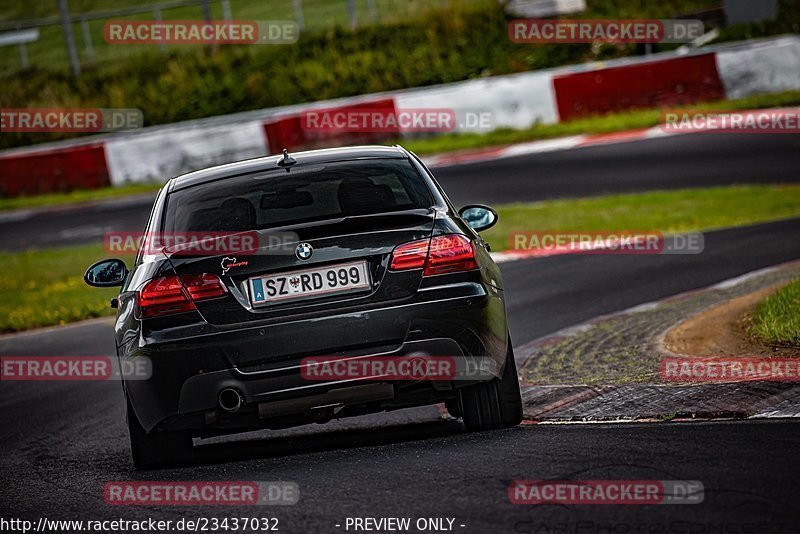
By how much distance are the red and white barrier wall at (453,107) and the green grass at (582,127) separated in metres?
0.17

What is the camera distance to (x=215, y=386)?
614cm

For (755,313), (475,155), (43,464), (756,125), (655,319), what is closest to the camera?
(43,464)

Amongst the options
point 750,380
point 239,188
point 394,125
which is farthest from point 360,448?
point 394,125

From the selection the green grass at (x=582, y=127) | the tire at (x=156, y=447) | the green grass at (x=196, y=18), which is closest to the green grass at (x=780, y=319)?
the tire at (x=156, y=447)

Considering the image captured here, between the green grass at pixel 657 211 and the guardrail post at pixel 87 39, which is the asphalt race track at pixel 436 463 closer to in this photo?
the green grass at pixel 657 211

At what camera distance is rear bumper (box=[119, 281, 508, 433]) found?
611 centimetres

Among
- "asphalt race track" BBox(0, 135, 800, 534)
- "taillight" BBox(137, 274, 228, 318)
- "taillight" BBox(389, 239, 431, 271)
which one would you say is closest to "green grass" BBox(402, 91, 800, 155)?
"asphalt race track" BBox(0, 135, 800, 534)

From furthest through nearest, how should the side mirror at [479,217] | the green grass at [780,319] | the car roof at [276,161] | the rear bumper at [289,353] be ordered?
the green grass at [780,319] → the side mirror at [479,217] → the car roof at [276,161] → the rear bumper at [289,353]

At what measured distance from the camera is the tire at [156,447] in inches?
261

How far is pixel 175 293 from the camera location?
6.20 m

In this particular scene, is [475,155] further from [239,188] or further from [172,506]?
[172,506]

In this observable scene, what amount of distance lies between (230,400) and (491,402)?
50.3 inches

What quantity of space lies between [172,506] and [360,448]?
120cm

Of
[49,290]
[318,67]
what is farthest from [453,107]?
[49,290]
